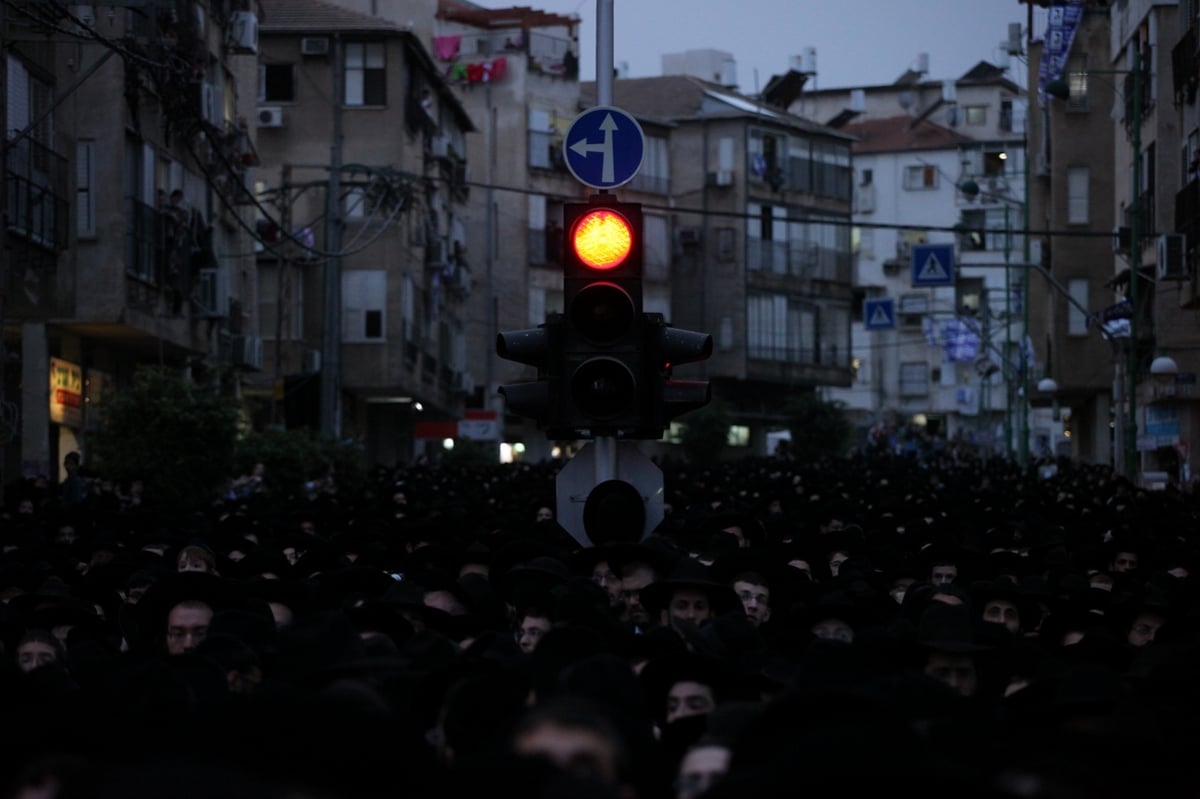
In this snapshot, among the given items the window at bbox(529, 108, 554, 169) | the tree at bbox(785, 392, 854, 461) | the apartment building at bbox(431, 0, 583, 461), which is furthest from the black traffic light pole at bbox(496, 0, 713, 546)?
the window at bbox(529, 108, 554, 169)

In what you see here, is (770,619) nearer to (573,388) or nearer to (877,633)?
(573,388)

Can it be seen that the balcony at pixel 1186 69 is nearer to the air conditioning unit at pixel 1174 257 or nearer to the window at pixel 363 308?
the air conditioning unit at pixel 1174 257

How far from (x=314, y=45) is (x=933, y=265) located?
2058 cm

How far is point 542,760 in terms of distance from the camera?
5.02 meters

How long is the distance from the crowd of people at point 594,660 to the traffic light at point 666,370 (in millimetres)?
879

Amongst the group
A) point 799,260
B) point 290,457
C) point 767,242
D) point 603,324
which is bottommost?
point 290,457

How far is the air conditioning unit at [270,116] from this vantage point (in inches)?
2281

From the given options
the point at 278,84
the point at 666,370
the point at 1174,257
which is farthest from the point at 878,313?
the point at 666,370

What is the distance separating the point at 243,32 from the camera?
144ft

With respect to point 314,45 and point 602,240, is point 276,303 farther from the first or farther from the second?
point 602,240

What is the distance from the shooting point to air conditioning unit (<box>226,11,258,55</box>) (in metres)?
43.8

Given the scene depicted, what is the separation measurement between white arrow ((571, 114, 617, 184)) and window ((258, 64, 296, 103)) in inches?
1871

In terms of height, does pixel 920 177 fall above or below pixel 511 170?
above

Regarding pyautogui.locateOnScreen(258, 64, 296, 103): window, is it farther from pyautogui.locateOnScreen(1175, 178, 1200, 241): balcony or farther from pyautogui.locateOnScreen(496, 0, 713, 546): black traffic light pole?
pyautogui.locateOnScreen(496, 0, 713, 546): black traffic light pole
